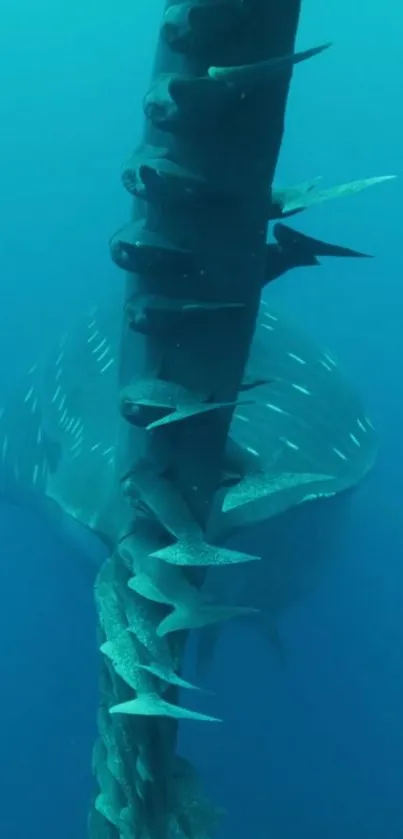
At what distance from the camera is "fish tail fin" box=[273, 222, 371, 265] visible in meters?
0.90

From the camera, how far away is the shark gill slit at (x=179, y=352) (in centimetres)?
75

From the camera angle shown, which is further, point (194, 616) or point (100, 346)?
point (100, 346)

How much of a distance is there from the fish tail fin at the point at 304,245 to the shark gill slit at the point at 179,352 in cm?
5

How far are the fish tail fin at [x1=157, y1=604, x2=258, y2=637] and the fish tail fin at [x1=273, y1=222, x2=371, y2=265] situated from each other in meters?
0.46

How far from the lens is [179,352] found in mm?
957

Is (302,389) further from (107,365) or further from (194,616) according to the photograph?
(194,616)

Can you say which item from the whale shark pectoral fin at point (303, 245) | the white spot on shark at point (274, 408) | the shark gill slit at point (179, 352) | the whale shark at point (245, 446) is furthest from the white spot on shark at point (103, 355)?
the whale shark pectoral fin at point (303, 245)

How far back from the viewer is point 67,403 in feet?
9.80

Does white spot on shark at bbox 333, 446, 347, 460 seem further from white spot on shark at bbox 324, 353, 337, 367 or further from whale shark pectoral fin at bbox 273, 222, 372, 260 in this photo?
whale shark pectoral fin at bbox 273, 222, 372, 260

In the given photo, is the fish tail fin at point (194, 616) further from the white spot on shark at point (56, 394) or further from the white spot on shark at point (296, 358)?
the white spot on shark at point (56, 394)

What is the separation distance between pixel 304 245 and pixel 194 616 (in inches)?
19.8

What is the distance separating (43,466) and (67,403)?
0.30 m

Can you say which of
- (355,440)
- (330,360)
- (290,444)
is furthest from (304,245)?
(330,360)

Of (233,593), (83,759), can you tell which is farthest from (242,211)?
(83,759)
